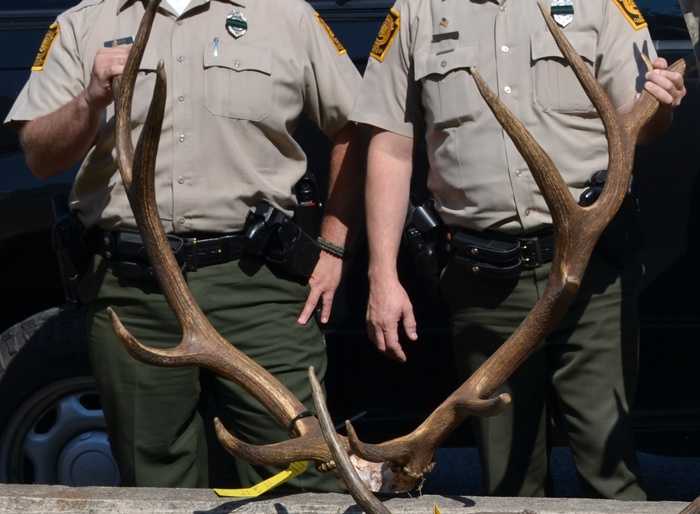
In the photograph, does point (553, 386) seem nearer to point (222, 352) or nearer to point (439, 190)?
point (439, 190)

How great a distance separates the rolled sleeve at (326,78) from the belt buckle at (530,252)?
2.09 feet

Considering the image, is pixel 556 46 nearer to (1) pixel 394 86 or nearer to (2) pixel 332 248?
(1) pixel 394 86

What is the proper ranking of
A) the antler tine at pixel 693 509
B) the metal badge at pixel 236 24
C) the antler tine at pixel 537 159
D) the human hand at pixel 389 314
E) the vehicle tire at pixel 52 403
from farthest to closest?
the vehicle tire at pixel 52 403
the metal badge at pixel 236 24
the human hand at pixel 389 314
the antler tine at pixel 537 159
the antler tine at pixel 693 509

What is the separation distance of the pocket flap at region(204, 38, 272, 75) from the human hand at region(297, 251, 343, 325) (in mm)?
537

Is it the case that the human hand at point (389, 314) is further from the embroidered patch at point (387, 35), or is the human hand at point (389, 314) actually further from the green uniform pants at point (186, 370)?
the embroidered patch at point (387, 35)

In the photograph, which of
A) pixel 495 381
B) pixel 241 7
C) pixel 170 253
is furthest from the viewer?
pixel 241 7

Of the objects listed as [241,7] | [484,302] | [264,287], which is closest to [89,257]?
[264,287]

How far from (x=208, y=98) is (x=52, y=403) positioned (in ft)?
4.48

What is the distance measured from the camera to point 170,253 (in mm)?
3215

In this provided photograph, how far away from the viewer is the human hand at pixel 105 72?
3.42 m

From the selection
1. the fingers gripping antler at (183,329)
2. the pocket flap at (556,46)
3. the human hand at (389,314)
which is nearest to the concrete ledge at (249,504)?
the fingers gripping antler at (183,329)

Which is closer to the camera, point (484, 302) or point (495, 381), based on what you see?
point (495, 381)

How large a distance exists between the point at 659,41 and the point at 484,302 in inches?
49.4

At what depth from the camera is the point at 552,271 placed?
300cm
